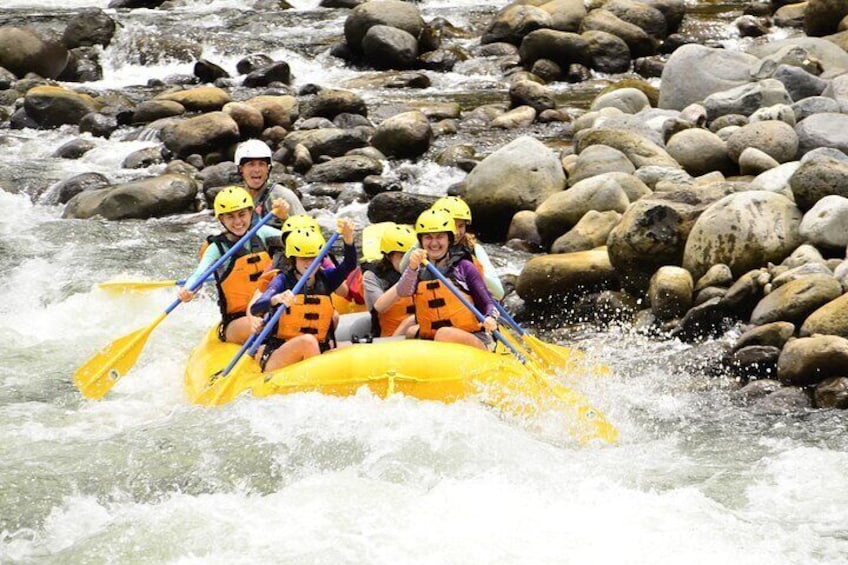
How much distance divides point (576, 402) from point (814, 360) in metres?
1.68

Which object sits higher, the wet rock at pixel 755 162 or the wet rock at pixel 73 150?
the wet rock at pixel 755 162

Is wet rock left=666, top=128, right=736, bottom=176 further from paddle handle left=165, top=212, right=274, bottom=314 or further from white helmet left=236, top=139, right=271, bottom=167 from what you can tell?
paddle handle left=165, top=212, right=274, bottom=314

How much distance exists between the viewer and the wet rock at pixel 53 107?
16.1m

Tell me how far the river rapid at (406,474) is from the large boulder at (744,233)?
2.79 ft

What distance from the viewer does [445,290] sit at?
23.7ft

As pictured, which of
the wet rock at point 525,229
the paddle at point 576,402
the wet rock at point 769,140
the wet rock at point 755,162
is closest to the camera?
the paddle at point 576,402

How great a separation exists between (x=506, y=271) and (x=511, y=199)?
115 centimetres

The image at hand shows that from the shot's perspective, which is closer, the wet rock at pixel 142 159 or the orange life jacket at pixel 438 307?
the orange life jacket at pixel 438 307

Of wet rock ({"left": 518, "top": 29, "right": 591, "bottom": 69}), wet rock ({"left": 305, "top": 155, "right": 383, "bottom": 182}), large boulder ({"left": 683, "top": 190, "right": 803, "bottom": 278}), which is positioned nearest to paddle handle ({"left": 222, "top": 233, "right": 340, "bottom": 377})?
large boulder ({"left": 683, "top": 190, "right": 803, "bottom": 278})

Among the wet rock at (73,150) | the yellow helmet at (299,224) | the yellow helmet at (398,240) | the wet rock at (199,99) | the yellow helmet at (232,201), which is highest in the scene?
the yellow helmet at (299,224)

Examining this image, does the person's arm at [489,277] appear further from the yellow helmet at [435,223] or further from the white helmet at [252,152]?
the white helmet at [252,152]

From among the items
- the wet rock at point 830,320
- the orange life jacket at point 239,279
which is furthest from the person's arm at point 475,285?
the wet rock at point 830,320

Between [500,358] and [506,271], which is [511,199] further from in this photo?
[500,358]

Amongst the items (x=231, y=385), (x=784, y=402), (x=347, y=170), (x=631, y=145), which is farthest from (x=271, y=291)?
(x=347, y=170)
